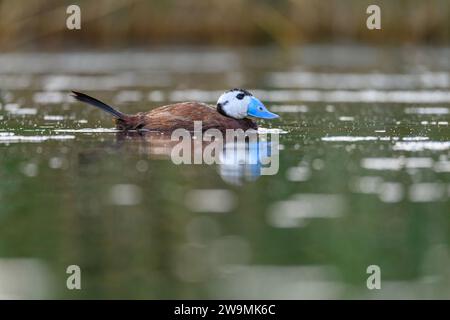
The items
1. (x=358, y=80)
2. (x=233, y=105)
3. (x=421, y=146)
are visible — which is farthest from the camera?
(x=358, y=80)

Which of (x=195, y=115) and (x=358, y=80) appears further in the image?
(x=358, y=80)

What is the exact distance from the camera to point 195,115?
39.8 ft

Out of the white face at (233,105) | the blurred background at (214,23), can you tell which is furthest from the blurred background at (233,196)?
the blurred background at (214,23)

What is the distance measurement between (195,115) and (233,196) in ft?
11.3

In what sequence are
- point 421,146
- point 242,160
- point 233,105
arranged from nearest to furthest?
point 242,160, point 421,146, point 233,105

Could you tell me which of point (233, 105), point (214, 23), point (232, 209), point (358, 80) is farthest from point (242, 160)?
point (214, 23)

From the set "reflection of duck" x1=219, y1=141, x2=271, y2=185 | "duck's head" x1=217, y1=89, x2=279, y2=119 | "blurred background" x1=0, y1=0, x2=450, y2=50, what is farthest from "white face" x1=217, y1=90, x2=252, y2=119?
"blurred background" x1=0, y1=0, x2=450, y2=50

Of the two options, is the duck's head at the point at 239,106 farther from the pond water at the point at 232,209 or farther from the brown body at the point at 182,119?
the pond water at the point at 232,209

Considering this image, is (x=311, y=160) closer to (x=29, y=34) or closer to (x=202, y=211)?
(x=202, y=211)

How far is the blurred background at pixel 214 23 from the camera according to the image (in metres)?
26.2

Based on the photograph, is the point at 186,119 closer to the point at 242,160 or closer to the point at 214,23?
the point at 242,160

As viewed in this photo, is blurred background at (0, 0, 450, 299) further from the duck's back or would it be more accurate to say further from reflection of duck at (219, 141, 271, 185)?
the duck's back

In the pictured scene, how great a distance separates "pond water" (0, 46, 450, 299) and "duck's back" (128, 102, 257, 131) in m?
0.38

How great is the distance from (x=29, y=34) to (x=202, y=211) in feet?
62.8
